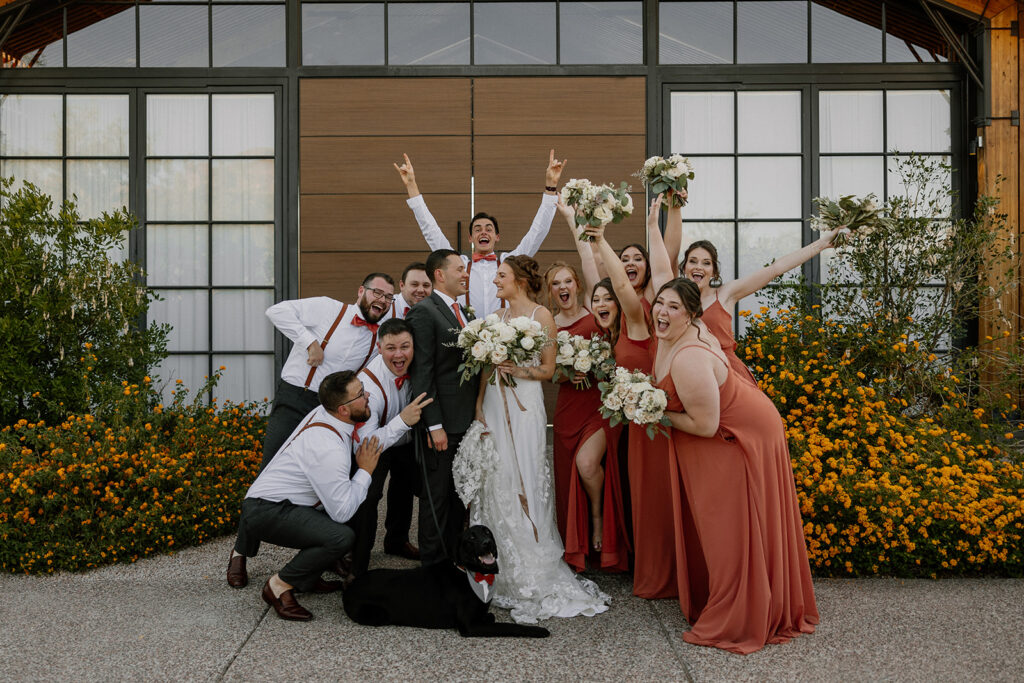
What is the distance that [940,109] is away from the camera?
823 cm

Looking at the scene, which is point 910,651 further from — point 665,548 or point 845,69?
point 845,69

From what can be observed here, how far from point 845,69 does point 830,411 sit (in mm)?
4224

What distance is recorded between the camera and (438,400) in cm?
446

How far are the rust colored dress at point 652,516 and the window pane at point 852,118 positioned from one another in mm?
5406

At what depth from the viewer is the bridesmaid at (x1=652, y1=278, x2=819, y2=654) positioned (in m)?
3.77

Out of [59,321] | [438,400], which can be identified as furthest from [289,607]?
[59,321]

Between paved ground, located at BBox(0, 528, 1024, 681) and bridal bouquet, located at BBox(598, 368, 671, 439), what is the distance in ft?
3.63

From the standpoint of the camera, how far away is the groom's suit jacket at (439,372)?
4.40 m

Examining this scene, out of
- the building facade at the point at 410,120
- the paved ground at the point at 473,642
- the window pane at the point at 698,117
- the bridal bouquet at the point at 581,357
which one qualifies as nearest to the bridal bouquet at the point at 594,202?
the bridal bouquet at the point at 581,357

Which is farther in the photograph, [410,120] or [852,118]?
[852,118]

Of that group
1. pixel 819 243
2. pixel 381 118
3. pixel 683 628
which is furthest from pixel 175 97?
pixel 683 628

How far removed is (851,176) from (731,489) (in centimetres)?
572

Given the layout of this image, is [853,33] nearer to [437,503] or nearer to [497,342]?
[497,342]

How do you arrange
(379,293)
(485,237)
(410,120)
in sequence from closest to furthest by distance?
(379,293)
(485,237)
(410,120)
